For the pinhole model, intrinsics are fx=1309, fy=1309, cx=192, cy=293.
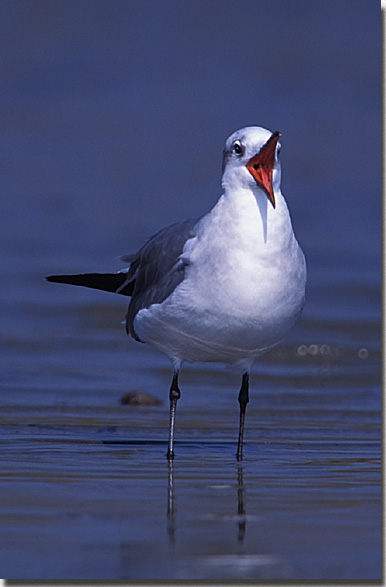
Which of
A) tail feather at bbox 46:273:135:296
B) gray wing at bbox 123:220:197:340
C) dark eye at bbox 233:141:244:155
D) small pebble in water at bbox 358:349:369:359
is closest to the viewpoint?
dark eye at bbox 233:141:244:155

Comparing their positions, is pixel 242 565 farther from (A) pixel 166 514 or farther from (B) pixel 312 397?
(B) pixel 312 397

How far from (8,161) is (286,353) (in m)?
8.11

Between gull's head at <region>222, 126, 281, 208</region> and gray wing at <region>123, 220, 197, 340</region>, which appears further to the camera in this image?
gray wing at <region>123, 220, 197, 340</region>

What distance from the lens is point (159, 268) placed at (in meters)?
5.98

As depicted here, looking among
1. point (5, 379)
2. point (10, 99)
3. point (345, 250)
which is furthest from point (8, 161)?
point (5, 379)

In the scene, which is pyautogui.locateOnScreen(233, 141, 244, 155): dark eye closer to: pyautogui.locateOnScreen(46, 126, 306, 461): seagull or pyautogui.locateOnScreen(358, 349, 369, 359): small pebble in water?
pyautogui.locateOnScreen(46, 126, 306, 461): seagull

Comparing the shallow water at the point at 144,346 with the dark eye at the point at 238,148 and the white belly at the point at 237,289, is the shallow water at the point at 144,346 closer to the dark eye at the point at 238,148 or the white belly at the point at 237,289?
the white belly at the point at 237,289

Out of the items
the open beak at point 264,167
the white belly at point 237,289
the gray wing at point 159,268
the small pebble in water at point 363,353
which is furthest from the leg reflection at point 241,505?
the small pebble in water at point 363,353

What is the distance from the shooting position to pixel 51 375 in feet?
25.7

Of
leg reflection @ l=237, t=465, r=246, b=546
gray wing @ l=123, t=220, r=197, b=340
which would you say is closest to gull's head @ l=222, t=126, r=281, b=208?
gray wing @ l=123, t=220, r=197, b=340

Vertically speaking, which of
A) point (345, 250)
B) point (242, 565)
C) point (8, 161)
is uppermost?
point (8, 161)

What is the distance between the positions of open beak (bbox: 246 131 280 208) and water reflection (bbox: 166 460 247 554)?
3.72 ft

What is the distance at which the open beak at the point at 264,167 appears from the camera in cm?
533

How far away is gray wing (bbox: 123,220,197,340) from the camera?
578 centimetres
